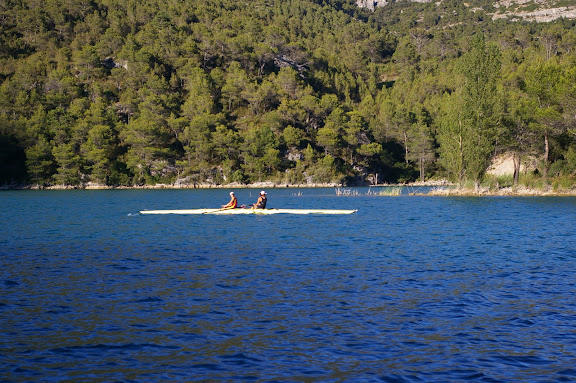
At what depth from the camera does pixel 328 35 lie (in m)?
169

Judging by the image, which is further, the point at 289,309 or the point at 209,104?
the point at 209,104

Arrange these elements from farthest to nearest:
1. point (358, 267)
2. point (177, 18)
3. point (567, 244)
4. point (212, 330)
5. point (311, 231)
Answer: point (177, 18), point (311, 231), point (567, 244), point (358, 267), point (212, 330)

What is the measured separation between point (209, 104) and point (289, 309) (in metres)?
94.7

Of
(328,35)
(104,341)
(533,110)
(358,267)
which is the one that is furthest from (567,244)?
(328,35)

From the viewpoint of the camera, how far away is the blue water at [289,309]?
338 inches

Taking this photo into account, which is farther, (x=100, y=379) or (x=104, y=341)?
(x=104, y=341)

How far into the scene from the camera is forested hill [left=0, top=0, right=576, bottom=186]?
91875 mm

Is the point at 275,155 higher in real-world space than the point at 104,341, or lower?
higher

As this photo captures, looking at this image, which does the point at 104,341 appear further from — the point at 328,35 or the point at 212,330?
the point at 328,35

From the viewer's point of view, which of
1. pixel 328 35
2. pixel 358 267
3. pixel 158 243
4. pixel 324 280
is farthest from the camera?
pixel 328 35

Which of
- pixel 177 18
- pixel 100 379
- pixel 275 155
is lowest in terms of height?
pixel 100 379

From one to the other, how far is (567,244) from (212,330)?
56.5 feet

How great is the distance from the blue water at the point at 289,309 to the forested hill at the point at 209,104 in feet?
130

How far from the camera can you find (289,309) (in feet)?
38.9
